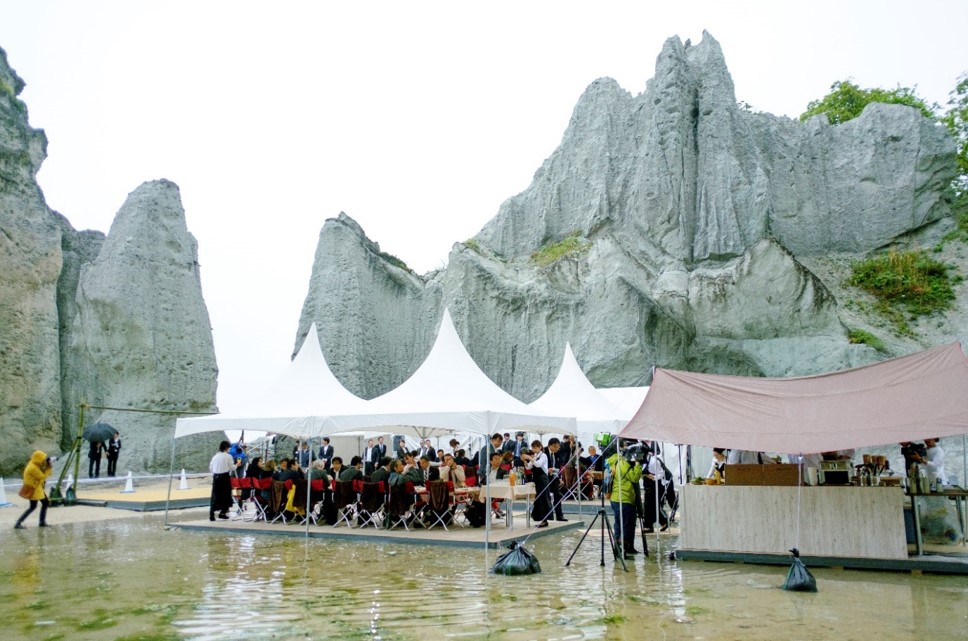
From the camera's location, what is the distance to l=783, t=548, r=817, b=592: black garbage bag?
743cm

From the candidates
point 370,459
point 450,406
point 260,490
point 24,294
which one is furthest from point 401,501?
point 24,294

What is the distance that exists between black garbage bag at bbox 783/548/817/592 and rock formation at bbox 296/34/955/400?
1652cm

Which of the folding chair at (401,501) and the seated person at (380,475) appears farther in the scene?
the seated person at (380,475)

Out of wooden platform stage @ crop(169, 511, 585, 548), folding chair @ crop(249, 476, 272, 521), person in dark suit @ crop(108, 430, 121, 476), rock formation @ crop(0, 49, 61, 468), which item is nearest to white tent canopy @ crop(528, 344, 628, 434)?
wooden platform stage @ crop(169, 511, 585, 548)

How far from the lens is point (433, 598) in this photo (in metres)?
7.09

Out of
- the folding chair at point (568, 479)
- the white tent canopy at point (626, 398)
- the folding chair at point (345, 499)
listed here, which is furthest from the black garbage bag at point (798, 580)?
the white tent canopy at point (626, 398)

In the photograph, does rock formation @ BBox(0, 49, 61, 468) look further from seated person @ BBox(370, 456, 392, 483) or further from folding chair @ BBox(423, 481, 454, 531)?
folding chair @ BBox(423, 481, 454, 531)

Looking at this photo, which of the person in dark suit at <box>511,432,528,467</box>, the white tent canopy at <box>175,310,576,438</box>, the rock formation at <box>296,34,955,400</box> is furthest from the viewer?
the rock formation at <box>296,34,955,400</box>

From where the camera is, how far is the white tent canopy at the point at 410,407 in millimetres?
11578

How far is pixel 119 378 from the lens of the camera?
26.7 m

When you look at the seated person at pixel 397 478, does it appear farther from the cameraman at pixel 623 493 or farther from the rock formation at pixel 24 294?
the rock formation at pixel 24 294

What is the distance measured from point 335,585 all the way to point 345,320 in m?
21.4

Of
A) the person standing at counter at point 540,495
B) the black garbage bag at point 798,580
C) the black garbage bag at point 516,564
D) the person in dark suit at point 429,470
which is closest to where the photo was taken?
the black garbage bag at point 798,580

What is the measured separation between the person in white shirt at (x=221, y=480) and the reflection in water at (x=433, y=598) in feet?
11.6
